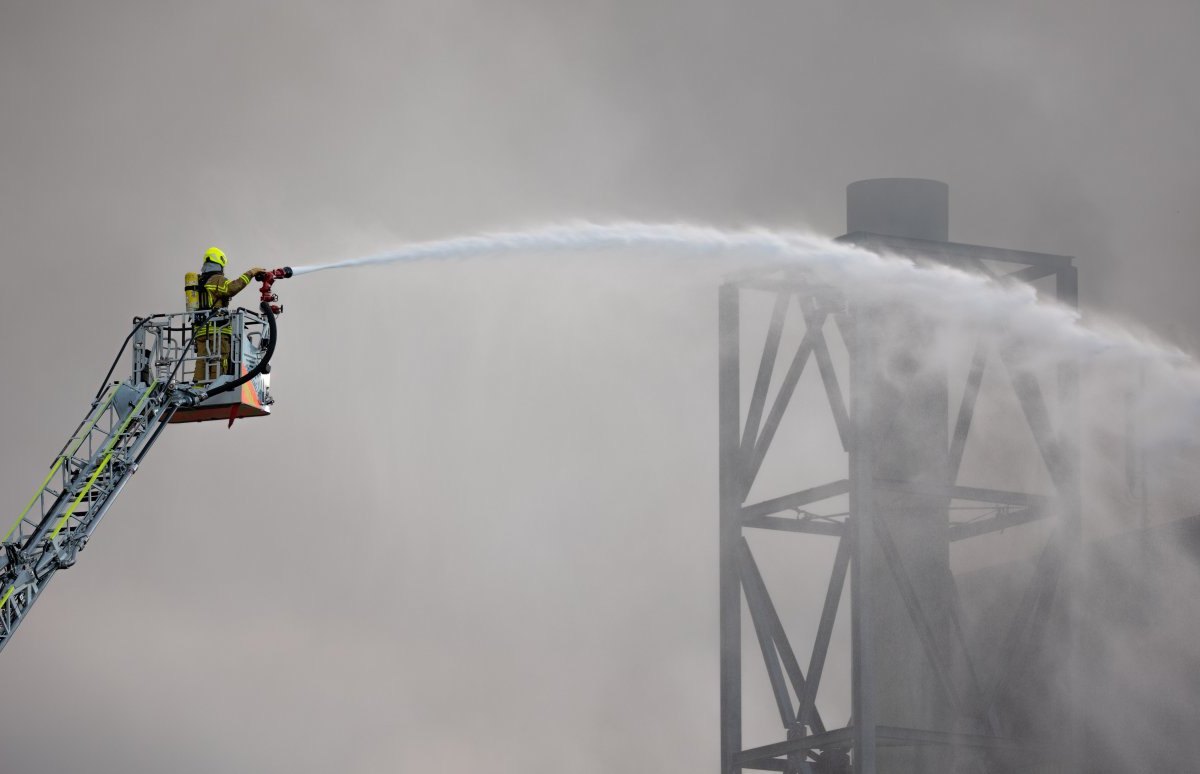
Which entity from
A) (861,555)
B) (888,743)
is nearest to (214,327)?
(861,555)

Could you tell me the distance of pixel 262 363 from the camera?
31547 millimetres

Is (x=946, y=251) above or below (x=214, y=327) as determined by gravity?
above

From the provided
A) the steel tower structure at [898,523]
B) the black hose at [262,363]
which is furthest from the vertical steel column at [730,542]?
the black hose at [262,363]

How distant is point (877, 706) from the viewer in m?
40.1

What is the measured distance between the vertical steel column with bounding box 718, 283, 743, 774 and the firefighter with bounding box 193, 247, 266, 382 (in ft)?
40.5

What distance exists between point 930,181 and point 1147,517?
23.7 feet

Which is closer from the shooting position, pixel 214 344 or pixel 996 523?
pixel 214 344

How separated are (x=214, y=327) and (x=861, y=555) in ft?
41.1

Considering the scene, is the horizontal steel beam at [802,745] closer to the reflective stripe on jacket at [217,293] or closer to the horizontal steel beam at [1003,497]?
the horizontal steel beam at [1003,497]

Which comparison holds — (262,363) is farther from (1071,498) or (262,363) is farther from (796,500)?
(1071,498)

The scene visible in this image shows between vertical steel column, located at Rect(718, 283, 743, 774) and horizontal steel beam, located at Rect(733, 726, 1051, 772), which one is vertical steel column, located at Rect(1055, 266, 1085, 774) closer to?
horizontal steel beam, located at Rect(733, 726, 1051, 772)

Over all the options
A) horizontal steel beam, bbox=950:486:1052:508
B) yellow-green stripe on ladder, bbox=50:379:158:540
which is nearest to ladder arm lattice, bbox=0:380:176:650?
yellow-green stripe on ladder, bbox=50:379:158:540

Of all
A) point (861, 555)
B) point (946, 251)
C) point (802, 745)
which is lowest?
point (802, 745)

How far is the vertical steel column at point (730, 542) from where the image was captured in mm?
41375
